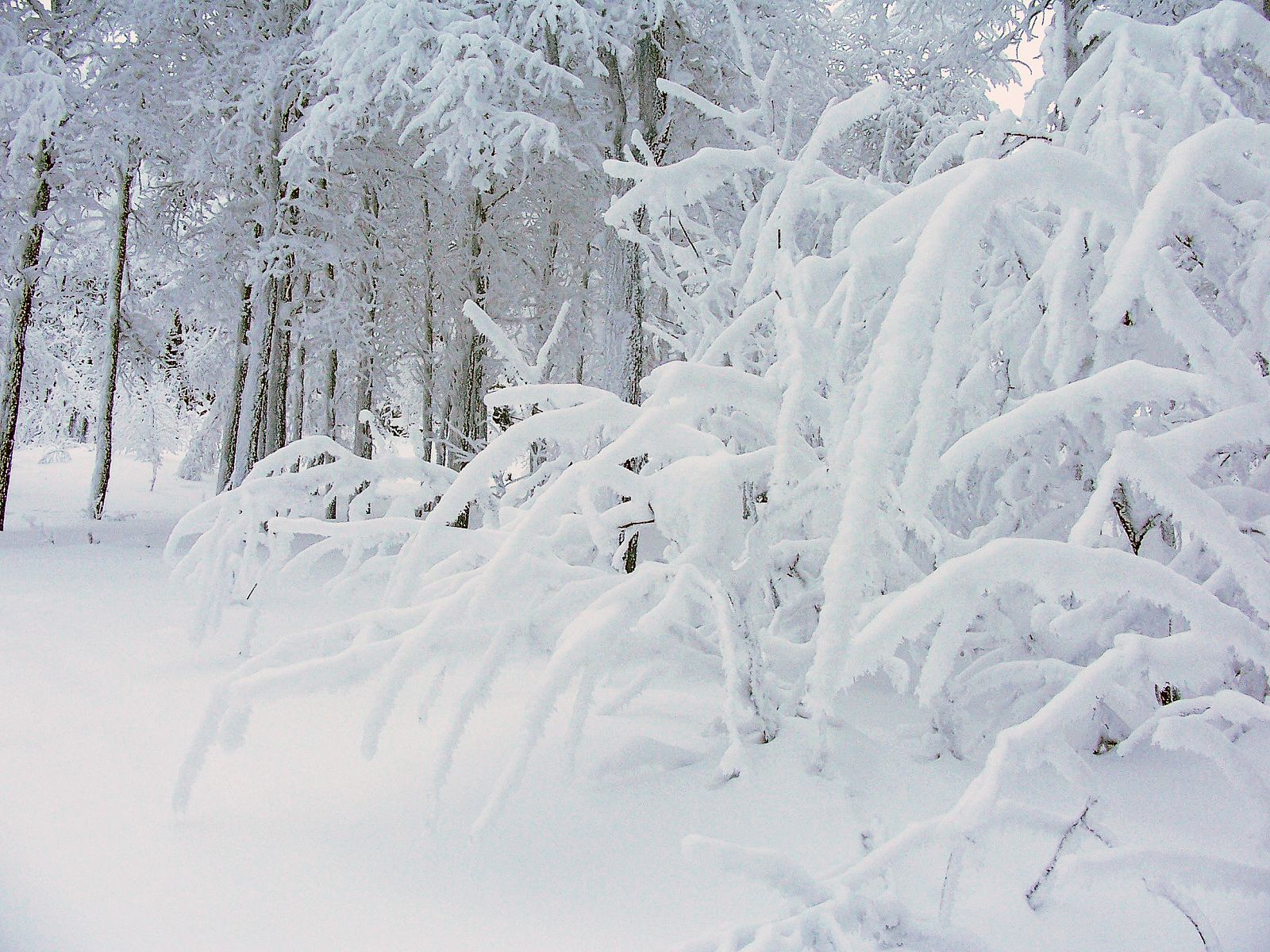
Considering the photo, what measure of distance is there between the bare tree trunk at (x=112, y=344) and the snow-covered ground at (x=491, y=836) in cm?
892

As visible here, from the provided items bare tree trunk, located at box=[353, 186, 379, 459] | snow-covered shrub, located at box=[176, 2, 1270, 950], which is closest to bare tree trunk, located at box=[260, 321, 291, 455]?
bare tree trunk, located at box=[353, 186, 379, 459]

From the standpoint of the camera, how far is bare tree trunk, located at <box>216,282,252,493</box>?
8984 mm

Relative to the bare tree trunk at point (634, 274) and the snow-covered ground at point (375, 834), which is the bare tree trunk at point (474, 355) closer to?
the bare tree trunk at point (634, 274)

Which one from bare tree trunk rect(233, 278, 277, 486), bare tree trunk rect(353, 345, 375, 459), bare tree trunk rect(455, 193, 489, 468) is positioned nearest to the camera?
bare tree trunk rect(233, 278, 277, 486)

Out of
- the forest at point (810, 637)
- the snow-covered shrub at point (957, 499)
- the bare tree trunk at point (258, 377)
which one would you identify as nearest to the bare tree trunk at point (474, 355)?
the bare tree trunk at point (258, 377)

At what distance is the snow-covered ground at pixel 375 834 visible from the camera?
1.20 metres

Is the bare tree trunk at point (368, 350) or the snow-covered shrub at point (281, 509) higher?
the bare tree trunk at point (368, 350)

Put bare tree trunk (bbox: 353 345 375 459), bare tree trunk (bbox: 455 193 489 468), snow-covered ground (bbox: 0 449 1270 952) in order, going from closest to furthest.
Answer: snow-covered ground (bbox: 0 449 1270 952) → bare tree trunk (bbox: 455 193 489 468) → bare tree trunk (bbox: 353 345 375 459)

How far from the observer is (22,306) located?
8.23 m

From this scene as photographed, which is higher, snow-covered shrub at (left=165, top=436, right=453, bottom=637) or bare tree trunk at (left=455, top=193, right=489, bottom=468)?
bare tree trunk at (left=455, top=193, right=489, bottom=468)

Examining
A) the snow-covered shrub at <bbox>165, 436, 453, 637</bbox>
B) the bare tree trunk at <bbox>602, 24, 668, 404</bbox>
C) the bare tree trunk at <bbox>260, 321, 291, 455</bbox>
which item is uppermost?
the bare tree trunk at <bbox>602, 24, 668, 404</bbox>

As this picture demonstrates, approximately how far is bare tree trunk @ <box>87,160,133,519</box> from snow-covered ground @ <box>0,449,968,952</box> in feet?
28.7

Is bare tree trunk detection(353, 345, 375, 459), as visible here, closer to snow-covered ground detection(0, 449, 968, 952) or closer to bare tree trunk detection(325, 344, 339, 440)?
bare tree trunk detection(325, 344, 339, 440)

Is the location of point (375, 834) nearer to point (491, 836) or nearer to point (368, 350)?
point (491, 836)
